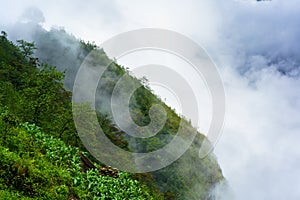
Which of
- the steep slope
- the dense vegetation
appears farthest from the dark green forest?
the steep slope

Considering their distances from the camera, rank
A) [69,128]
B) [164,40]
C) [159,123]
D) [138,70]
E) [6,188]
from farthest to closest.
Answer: [159,123] → [69,128] → [164,40] → [138,70] → [6,188]

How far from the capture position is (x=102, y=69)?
577ft

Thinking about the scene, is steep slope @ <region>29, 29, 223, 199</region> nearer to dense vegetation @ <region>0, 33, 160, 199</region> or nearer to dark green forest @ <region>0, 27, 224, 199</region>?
dark green forest @ <region>0, 27, 224, 199</region>

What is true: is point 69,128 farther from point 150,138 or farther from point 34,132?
point 150,138

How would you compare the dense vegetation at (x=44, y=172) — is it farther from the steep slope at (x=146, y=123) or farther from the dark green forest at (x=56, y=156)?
the steep slope at (x=146, y=123)

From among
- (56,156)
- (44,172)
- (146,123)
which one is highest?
(146,123)

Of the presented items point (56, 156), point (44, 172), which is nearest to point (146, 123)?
point (56, 156)

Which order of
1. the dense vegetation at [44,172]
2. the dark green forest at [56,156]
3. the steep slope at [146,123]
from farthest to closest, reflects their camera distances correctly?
the steep slope at [146,123], the dark green forest at [56,156], the dense vegetation at [44,172]

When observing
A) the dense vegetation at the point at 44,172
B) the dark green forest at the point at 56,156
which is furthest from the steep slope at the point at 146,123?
the dense vegetation at the point at 44,172

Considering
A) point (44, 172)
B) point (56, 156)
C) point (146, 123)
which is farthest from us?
point (146, 123)

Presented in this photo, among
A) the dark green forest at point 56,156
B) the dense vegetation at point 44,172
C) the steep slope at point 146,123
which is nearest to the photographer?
the dense vegetation at point 44,172

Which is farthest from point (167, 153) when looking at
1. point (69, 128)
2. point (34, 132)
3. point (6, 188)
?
point (6, 188)

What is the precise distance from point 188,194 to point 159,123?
31.0 meters

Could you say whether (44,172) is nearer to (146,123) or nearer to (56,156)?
(56,156)
